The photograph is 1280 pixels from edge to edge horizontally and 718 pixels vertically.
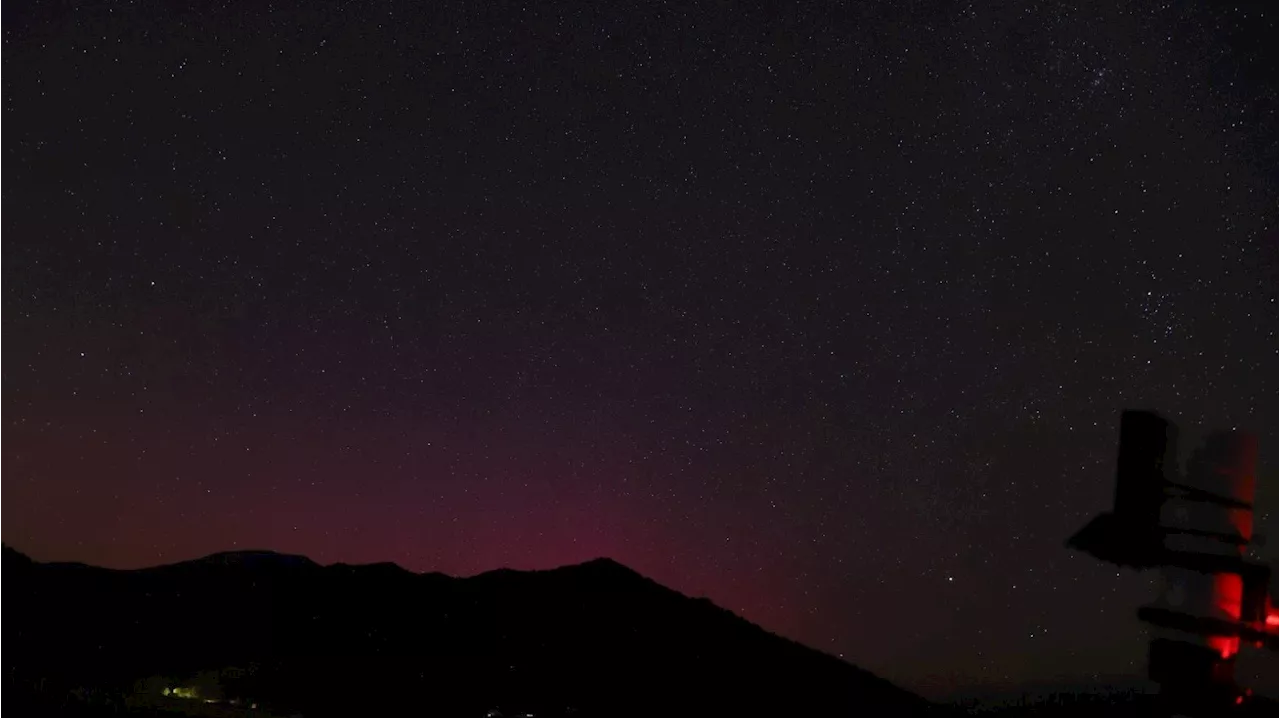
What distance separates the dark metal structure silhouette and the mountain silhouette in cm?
1173

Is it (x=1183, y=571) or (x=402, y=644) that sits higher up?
(x=1183, y=571)

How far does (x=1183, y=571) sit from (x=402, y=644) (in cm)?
2116

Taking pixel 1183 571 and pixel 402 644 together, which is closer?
pixel 1183 571

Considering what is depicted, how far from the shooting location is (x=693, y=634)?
29.8m

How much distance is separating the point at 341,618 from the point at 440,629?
7.85 ft

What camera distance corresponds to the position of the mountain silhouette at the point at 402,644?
17922 millimetres

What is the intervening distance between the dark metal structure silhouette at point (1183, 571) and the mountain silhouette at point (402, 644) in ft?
38.5

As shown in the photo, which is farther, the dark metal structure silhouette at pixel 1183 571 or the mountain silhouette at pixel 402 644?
the mountain silhouette at pixel 402 644

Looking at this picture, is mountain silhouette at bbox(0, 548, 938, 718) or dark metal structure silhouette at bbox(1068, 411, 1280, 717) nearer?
dark metal structure silhouette at bbox(1068, 411, 1280, 717)

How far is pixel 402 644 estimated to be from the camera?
78.5ft

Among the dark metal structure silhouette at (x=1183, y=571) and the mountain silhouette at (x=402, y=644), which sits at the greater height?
the dark metal structure silhouette at (x=1183, y=571)

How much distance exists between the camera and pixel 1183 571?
17.0 feet

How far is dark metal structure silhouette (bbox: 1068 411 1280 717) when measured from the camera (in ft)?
15.7

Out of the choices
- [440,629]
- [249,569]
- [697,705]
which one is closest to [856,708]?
[697,705]
